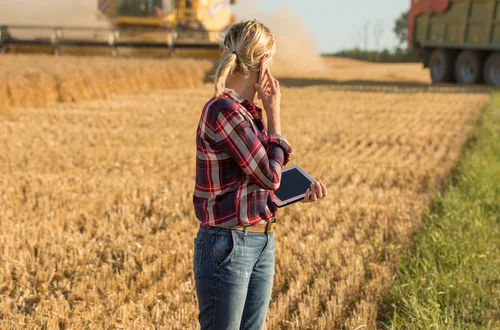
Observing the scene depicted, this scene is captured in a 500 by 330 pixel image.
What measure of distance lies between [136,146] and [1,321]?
6.06 m

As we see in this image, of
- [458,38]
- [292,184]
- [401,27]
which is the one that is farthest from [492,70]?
[401,27]

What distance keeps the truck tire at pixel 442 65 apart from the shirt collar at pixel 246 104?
22.4 m

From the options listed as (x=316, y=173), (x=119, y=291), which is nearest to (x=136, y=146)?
(x=316, y=173)

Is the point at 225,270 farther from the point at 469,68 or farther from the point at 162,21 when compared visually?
the point at 469,68

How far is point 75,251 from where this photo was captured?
4.87m

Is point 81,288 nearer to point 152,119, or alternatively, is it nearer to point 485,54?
point 152,119

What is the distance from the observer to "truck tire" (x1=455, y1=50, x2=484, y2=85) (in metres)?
22.8

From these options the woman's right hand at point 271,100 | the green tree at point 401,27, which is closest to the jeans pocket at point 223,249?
the woman's right hand at point 271,100

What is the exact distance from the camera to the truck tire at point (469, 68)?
74.8 ft

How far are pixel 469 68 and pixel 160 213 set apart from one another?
1903 centimetres

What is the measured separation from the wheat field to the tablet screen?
3.96ft

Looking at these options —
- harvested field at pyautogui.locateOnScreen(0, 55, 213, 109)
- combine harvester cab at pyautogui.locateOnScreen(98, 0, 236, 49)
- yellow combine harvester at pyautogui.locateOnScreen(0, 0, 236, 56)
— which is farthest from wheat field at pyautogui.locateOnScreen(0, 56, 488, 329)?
combine harvester cab at pyautogui.locateOnScreen(98, 0, 236, 49)

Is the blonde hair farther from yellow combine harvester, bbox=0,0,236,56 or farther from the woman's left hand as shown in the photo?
yellow combine harvester, bbox=0,0,236,56

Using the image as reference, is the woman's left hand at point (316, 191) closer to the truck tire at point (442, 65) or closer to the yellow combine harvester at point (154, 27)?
the yellow combine harvester at point (154, 27)
